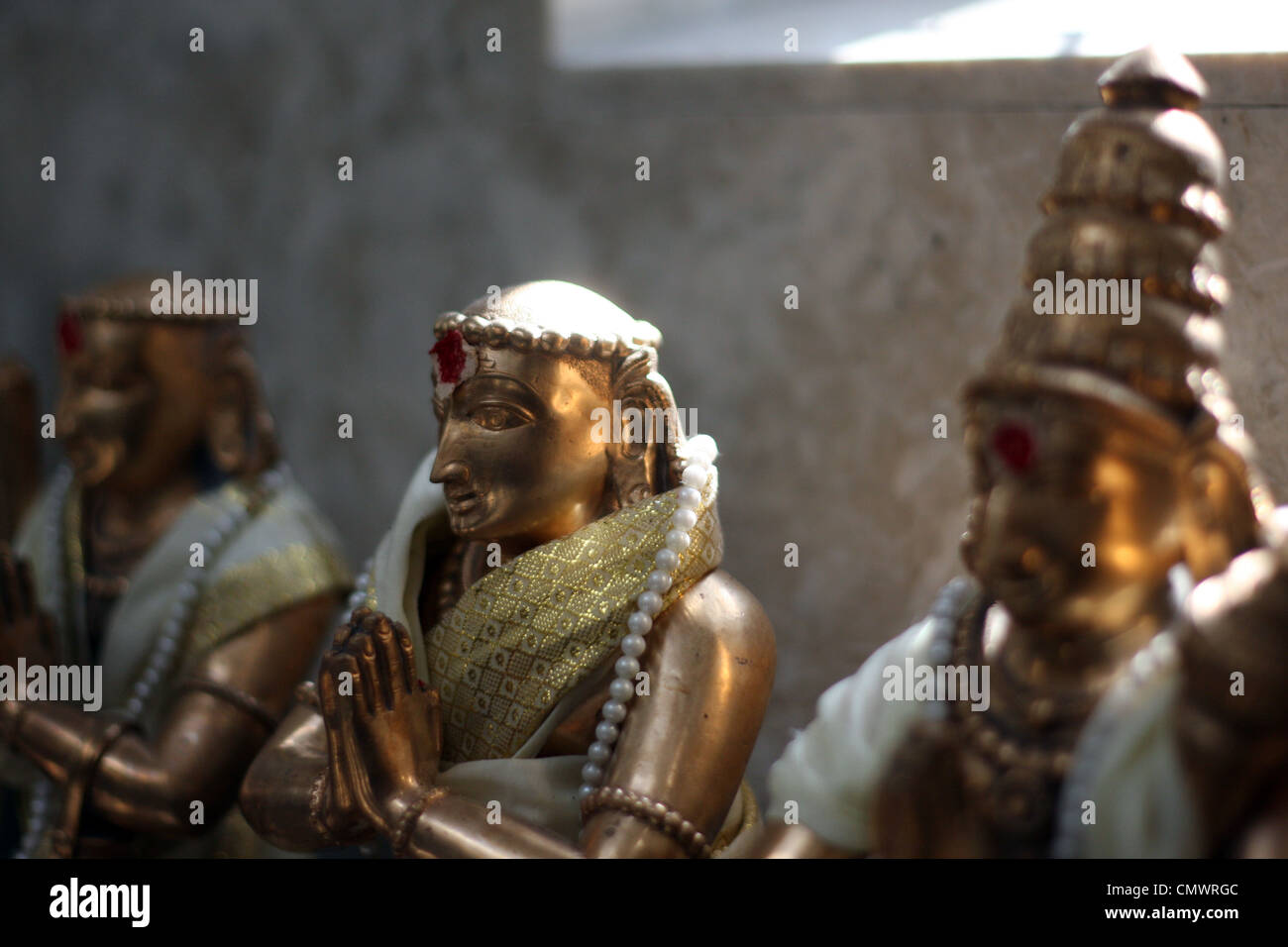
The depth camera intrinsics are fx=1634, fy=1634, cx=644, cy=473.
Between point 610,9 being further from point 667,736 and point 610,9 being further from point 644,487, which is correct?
point 667,736

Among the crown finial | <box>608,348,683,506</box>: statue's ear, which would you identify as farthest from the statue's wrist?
the crown finial

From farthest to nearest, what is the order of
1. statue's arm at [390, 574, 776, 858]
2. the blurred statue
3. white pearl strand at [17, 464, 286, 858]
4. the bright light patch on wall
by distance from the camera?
the blurred statue < white pearl strand at [17, 464, 286, 858] < the bright light patch on wall < statue's arm at [390, 574, 776, 858]

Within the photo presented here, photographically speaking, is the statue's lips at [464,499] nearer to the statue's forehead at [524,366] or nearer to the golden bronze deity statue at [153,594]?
the statue's forehead at [524,366]

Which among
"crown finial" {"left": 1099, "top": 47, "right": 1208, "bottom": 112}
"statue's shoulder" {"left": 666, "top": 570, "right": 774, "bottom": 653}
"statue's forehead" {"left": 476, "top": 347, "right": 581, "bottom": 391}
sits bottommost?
"statue's shoulder" {"left": 666, "top": 570, "right": 774, "bottom": 653}

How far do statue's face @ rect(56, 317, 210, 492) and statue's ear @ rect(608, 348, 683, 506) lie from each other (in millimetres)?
1206

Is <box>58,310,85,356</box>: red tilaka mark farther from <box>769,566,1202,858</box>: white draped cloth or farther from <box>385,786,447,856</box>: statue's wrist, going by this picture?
<box>769,566,1202,858</box>: white draped cloth

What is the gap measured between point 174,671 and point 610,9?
1.70 metres

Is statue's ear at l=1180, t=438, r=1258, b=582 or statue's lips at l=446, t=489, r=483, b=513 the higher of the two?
statue's lips at l=446, t=489, r=483, b=513

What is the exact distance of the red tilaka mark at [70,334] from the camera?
10.8 ft

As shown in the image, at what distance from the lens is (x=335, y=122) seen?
392 cm

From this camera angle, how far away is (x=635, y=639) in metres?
2.35

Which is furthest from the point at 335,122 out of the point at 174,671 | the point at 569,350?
the point at 569,350

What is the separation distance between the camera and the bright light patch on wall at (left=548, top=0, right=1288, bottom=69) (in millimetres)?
2863

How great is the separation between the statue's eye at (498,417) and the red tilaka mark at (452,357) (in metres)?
0.06
